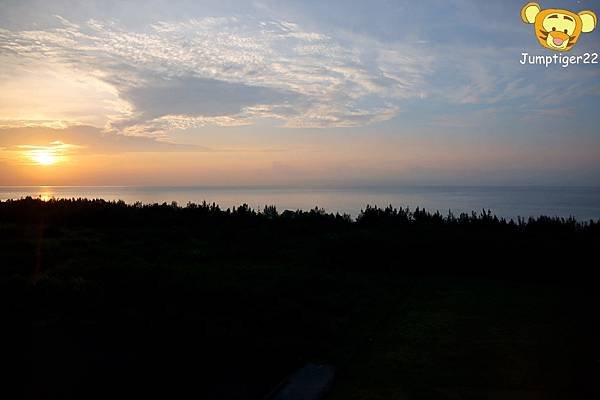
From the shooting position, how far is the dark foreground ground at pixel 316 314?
4.40 m

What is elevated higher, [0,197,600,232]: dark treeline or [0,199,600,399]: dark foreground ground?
[0,197,600,232]: dark treeline

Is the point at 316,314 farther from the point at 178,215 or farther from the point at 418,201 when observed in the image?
the point at 418,201

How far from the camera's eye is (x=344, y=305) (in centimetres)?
704

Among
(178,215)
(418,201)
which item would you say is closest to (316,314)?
(178,215)

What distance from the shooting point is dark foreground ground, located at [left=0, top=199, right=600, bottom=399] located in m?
4.40

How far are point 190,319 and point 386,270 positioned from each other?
5572 millimetres

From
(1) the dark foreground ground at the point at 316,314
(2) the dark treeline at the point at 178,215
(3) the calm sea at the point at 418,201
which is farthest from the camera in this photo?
(3) the calm sea at the point at 418,201

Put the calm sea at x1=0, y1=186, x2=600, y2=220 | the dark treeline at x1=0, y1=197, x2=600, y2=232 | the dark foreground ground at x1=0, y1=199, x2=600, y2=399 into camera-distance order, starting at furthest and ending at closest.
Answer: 1. the calm sea at x1=0, y1=186, x2=600, y2=220
2. the dark treeline at x1=0, y1=197, x2=600, y2=232
3. the dark foreground ground at x1=0, y1=199, x2=600, y2=399

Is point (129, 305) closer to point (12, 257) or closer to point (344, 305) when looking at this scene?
point (344, 305)

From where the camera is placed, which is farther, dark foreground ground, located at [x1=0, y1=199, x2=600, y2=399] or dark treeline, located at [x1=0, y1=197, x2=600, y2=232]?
dark treeline, located at [x1=0, y1=197, x2=600, y2=232]

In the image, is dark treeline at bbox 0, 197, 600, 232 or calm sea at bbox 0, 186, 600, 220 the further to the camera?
calm sea at bbox 0, 186, 600, 220

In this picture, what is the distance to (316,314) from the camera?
6.46 meters

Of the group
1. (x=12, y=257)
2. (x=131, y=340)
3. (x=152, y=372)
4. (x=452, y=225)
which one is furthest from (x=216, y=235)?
(x=152, y=372)

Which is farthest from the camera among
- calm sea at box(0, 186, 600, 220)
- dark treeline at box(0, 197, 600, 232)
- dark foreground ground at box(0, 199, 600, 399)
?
calm sea at box(0, 186, 600, 220)
